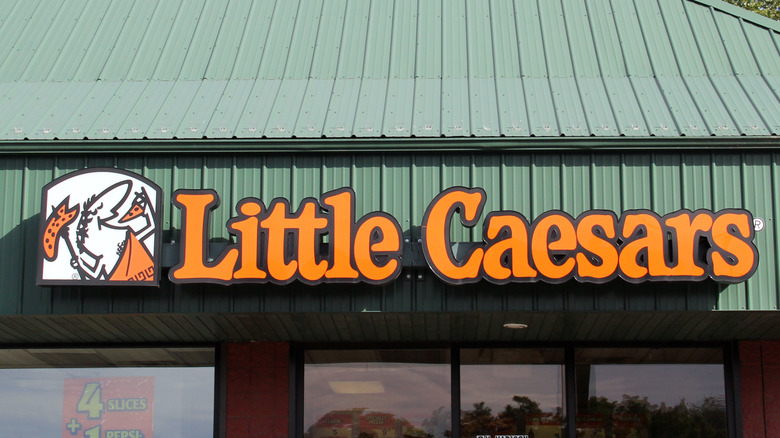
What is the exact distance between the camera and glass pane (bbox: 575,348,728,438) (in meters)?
11.3

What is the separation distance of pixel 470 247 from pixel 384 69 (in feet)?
11.6

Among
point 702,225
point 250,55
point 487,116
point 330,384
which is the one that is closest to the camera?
point 702,225

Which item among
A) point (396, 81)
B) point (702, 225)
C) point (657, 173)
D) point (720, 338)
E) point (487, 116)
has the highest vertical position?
point (396, 81)

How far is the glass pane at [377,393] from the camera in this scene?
11352 millimetres

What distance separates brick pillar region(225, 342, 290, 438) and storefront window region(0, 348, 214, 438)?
40 cm

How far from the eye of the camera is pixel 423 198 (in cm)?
977

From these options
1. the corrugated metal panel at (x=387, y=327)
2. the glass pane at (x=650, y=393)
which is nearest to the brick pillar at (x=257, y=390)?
the corrugated metal panel at (x=387, y=327)

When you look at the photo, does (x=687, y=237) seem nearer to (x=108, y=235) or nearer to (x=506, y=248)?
(x=506, y=248)

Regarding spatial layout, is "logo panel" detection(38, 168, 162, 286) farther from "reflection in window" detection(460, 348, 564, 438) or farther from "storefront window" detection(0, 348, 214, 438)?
"reflection in window" detection(460, 348, 564, 438)

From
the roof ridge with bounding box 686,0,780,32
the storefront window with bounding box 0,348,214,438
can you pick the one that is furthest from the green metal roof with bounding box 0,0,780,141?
the storefront window with bounding box 0,348,214,438

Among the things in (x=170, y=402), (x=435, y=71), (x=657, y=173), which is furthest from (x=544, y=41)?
(x=170, y=402)

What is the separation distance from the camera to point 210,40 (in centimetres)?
1291

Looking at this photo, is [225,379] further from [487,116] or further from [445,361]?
[487,116]

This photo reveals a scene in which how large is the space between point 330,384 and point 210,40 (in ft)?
16.2
